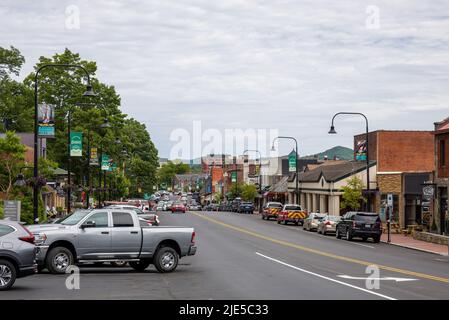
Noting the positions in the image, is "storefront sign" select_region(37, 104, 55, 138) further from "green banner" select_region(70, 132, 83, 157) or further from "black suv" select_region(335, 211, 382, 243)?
"black suv" select_region(335, 211, 382, 243)

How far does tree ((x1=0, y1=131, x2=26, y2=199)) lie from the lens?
41.2m

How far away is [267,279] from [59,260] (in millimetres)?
6136

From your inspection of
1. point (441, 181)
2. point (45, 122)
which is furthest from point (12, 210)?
point (441, 181)

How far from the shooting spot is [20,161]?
42219 mm

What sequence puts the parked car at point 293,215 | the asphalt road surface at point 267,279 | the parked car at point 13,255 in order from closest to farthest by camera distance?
the asphalt road surface at point 267,279
the parked car at point 13,255
the parked car at point 293,215

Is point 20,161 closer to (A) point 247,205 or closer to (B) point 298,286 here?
(B) point 298,286

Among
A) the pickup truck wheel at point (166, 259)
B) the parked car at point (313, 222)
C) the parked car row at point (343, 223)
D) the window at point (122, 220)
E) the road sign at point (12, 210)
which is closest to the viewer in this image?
the window at point (122, 220)

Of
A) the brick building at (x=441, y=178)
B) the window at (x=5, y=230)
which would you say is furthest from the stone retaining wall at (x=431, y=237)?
the window at (x=5, y=230)

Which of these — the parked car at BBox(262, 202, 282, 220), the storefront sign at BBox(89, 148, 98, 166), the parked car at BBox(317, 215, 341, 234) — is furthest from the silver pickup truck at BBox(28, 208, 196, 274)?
the parked car at BBox(262, 202, 282, 220)

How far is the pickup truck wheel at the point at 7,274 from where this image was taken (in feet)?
56.3

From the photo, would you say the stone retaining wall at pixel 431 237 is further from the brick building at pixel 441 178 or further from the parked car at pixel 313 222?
the parked car at pixel 313 222

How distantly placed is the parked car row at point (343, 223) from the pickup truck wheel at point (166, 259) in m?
23.8
